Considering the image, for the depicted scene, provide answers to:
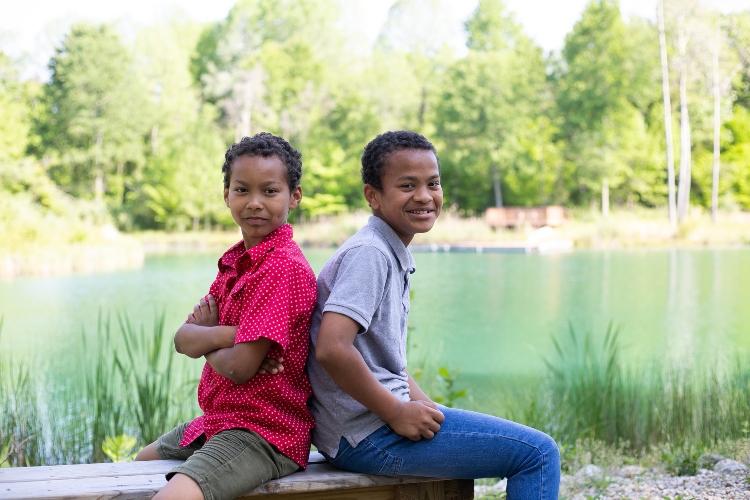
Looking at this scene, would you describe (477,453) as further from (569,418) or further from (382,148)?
(569,418)

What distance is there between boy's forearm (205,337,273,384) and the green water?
8.76 feet

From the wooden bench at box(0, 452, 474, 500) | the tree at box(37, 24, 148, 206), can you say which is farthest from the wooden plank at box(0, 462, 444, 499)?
the tree at box(37, 24, 148, 206)

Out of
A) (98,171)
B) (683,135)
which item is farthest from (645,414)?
(98,171)

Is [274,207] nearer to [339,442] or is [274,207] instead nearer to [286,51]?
[339,442]

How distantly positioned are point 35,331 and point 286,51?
2430cm

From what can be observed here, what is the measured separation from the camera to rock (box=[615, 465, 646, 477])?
2971 mm

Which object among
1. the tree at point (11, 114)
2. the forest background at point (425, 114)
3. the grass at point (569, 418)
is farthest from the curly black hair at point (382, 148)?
the tree at point (11, 114)

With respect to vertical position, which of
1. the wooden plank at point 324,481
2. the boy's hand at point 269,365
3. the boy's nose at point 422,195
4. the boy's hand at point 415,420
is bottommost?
the wooden plank at point 324,481

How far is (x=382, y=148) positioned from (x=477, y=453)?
69cm

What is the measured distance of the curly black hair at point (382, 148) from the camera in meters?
1.75

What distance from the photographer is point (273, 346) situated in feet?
5.25

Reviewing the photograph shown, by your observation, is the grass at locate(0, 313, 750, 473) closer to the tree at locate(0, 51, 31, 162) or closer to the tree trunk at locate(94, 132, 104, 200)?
the tree at locate(0, 51, 31, 162)

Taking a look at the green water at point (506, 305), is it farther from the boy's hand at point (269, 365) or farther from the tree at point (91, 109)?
the tree at point (91, 109)

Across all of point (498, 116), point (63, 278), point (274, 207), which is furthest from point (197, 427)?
point (498, 116)
